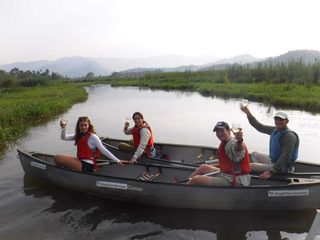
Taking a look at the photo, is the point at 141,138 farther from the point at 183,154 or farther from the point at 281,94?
the point at 281,94

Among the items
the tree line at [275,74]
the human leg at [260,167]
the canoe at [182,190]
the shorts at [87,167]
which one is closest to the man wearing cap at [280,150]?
the human leg at [260,167]

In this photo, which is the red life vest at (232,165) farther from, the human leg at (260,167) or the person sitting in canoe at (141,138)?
the person sitting in canoe at (141,138)

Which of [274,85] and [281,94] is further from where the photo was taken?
[274,85]

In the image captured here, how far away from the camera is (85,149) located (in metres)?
7.94

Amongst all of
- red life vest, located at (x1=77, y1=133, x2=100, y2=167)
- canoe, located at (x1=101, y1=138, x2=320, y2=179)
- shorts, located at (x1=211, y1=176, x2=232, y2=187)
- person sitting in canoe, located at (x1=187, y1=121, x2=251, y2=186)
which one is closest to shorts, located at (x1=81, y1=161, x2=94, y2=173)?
red life vest, located at (x1=77, y1=133, x2=100, y2=167)

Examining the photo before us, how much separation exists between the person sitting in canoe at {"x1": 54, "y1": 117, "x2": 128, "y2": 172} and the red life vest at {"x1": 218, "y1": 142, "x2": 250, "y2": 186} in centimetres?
242

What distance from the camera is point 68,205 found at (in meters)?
7.98

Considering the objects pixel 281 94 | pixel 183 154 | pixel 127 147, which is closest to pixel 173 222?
pixel 183 154

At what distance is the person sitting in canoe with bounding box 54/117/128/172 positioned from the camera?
25.3ft

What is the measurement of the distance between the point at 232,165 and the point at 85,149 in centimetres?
330

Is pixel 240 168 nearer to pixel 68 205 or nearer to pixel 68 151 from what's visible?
pixel 68 205

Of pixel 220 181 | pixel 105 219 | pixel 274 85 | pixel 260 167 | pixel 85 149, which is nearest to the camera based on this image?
pixel 220 181

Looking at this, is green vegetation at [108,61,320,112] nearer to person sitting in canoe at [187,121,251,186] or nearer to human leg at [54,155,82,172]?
person sitting in canoe at [187,121,251,186]

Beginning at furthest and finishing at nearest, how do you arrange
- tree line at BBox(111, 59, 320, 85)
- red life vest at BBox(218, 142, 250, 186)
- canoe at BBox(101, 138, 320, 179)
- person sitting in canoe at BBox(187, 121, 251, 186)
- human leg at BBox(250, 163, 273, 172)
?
tree line at BBox(111, 59, 320, 85) < canoe at BBox(101, 138, 320, 179) < human leg at BBox(250, 163, 273, 172) < red life vest at BBox(218, 142, 250, 186) < person sitting in canoe at BBox(187, 121, 251, 186)
